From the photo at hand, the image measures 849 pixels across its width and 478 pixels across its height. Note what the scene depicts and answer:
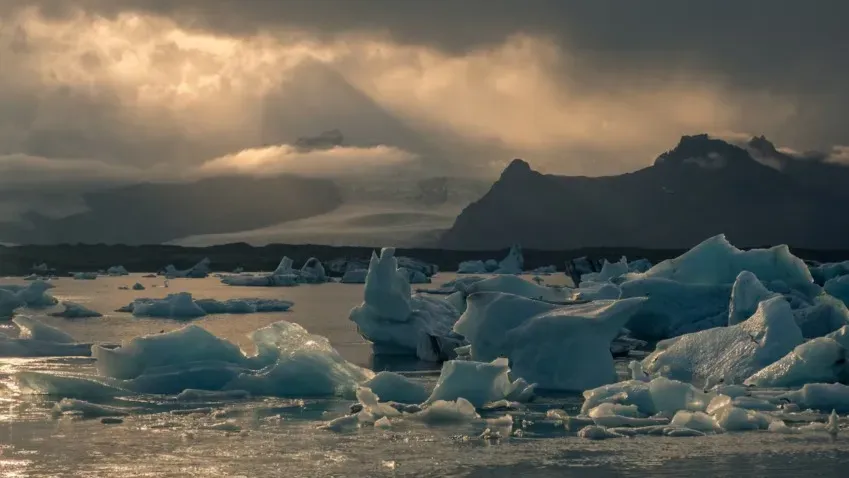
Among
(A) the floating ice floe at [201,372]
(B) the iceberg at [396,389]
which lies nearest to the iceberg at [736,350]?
(B) the iceberg at [396,389]

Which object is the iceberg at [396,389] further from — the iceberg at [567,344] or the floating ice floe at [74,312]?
the floating ice floe at [74,312]

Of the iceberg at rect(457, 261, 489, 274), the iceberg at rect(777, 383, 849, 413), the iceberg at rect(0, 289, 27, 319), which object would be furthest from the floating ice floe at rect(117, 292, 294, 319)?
the iceberg at rect(457, 261, 489, 274)

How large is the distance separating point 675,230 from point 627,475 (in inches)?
5133

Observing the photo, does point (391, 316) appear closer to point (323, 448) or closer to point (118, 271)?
point (323, 448)

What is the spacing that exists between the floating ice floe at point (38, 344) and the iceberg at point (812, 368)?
12.4m

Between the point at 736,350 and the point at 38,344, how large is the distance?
42.1ft

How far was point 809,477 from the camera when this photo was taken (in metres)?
10.6

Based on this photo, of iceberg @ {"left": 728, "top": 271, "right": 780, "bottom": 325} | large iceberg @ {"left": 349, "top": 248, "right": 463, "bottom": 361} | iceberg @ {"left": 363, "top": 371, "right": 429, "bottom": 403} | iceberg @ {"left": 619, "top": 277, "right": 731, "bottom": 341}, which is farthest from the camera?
iceberg @ {"left": 619, "top": 277, "right": 731, "bottom": 341}

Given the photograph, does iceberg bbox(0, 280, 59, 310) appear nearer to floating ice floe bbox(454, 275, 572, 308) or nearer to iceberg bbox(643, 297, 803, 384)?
floating ice floe bbox(454, 275, 572, 308)

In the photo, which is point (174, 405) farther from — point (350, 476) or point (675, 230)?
point (675, 230)

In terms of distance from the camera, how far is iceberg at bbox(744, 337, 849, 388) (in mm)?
16656

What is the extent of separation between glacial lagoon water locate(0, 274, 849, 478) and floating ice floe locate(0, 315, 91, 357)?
6.13 m

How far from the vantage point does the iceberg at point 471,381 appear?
49.0 feet

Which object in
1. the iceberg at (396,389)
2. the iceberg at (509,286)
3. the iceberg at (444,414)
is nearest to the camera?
the iceberg at (444,414)
